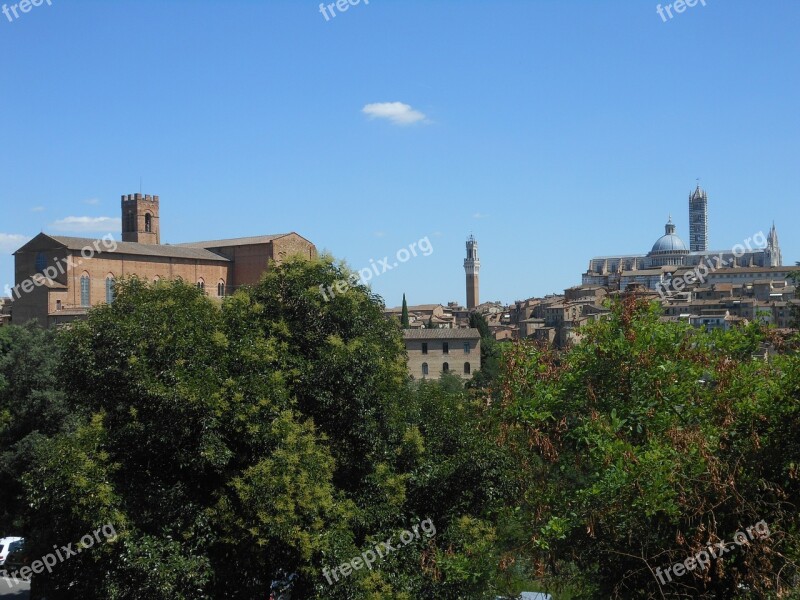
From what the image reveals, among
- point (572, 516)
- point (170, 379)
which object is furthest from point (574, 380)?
point (170, 379)

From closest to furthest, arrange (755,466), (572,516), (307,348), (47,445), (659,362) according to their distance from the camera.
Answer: (755,466)
(572,516)
(659,362)
(47,445)
(307,348)

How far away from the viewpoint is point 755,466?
802 centimetres

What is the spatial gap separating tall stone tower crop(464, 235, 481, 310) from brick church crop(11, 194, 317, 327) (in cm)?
6101

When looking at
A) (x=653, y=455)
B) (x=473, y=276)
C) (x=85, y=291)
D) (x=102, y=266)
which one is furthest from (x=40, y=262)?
(x=473, y=276)

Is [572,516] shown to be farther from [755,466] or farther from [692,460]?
[755,466]

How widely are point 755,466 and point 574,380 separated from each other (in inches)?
129

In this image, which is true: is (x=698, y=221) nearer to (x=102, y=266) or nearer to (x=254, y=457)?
(x=102, y=266)

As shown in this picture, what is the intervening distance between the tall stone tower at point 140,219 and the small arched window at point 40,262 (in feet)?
55.4

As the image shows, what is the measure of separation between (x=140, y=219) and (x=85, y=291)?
1911cm

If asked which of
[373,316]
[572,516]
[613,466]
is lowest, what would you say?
[572,516]

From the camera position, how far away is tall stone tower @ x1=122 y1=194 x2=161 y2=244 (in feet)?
240

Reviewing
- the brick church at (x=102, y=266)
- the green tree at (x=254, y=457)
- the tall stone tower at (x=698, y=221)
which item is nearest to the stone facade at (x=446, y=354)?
the brick church at (x=102, y=266)

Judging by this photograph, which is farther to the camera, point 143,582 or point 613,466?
point 143,582

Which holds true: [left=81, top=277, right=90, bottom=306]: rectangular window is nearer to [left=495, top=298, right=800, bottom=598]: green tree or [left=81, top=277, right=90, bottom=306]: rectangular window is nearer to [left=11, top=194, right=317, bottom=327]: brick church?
[left=11, top=194, right=317, bottom=327]: brick church
